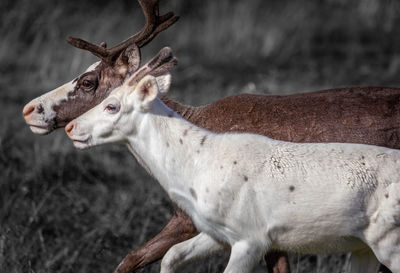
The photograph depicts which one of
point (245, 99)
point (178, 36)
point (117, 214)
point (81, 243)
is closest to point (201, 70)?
point (178, 36)

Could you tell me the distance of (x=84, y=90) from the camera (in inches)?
274

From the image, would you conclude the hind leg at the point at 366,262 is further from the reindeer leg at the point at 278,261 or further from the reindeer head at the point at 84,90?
the reindeer head at the point at 84,90

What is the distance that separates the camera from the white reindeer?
18.5 feet


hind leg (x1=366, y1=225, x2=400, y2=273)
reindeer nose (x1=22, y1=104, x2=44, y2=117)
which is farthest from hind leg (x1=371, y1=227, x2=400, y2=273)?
reindeer nose (x1=22, y1=104, x2=44, y2=117)

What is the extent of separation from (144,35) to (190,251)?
159cm

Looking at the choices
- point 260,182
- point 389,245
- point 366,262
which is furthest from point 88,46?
point 389,245

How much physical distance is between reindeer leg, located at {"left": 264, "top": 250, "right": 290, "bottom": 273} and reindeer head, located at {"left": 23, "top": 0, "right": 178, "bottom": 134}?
1405 millimetres

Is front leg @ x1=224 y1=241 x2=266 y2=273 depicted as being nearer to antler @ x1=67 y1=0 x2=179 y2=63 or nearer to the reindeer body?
the reindeer body

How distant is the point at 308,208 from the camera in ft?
18.7

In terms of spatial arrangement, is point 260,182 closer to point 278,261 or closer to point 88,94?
point 278,261

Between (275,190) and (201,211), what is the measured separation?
1.30ft

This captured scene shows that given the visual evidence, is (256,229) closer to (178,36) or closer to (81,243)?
(81,243)

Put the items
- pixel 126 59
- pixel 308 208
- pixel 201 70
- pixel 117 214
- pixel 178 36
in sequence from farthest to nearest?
pixel 178 36 → pixel 201 70 → pixel 117 214 → pixel 126 59 → pixel 308 208

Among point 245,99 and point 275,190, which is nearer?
point 275,190
